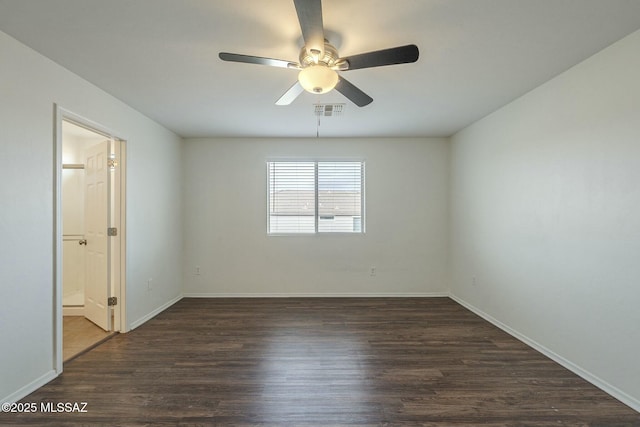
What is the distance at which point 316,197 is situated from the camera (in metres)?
4.56

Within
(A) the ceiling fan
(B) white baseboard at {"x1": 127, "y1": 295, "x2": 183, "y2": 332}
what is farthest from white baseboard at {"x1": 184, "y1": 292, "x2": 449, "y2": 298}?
(A) the ceiling fan

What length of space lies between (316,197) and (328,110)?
1612mm

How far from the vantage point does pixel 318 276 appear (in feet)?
14.7

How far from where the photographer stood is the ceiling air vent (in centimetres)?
313

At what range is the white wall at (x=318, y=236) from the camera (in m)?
4.45

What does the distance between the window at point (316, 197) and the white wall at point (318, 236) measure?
15 cm

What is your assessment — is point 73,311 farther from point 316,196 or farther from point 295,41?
point 295,41

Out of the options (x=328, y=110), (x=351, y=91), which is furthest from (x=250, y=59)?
(x=328, y=110)

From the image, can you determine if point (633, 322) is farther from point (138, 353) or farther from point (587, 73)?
point (138, 353)

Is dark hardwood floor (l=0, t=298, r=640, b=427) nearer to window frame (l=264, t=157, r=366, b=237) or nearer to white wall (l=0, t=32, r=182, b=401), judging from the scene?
white wall (l=0, t=32, r=182, b=401)

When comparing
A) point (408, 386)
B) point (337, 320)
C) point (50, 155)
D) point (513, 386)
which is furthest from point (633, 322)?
point (50, 155)

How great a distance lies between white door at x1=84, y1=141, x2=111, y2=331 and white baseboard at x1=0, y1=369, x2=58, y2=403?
34.9 inches

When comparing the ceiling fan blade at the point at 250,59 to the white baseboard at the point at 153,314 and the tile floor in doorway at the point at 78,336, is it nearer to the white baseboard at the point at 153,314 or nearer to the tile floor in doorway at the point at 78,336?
the tile floor in doorway at the point at 78,336

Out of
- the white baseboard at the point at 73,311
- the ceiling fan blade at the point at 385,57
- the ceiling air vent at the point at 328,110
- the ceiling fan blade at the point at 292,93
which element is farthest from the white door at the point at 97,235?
the ceiling fan blade at the point at 385,57
